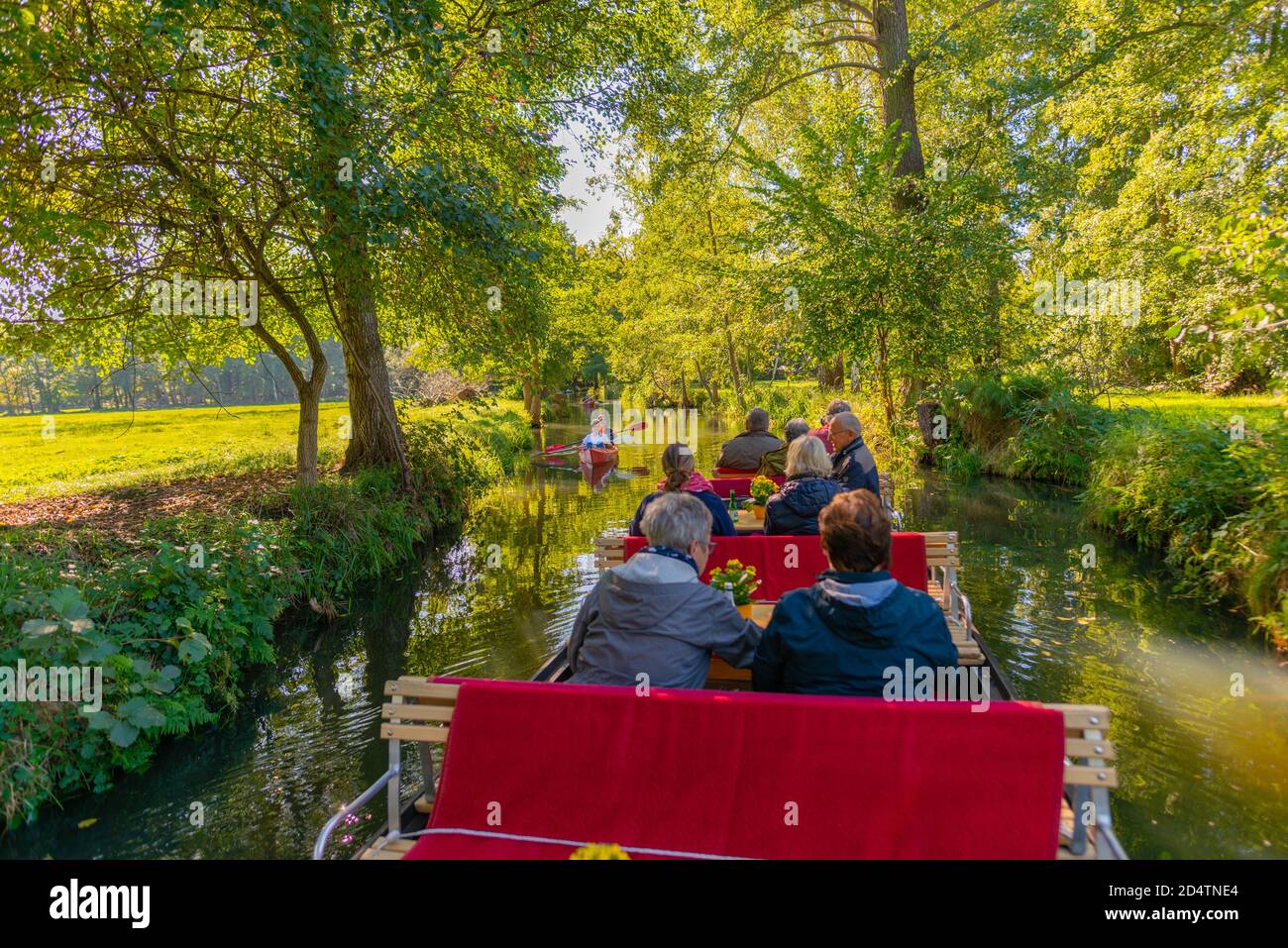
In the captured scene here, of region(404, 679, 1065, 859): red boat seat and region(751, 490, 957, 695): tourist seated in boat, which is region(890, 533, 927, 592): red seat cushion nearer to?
region(751, 490, 957, 695): tourist seated in boat

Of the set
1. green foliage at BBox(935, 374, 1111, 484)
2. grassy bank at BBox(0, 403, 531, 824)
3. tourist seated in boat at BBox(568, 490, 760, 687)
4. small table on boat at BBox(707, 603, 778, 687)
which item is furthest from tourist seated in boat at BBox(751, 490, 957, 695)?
green foliage at BBox(935, 374, 1111, 484)

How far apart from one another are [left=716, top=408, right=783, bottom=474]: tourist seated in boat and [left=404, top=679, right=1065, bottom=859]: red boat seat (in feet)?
24.0

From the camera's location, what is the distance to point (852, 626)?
9.78 ft

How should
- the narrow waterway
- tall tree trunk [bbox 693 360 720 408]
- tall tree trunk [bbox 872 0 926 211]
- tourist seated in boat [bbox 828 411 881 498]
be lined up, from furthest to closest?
tall tree trunk [bbox 693 360 720 408], tall tree trunk [bbox 872 0 926 211], tourist seated in boat [bbox 828 411 881 498], the narrow waterway

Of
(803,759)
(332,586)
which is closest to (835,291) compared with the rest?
(332,586)

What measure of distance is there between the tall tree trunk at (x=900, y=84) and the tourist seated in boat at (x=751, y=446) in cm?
981

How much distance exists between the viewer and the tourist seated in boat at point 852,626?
2.94m

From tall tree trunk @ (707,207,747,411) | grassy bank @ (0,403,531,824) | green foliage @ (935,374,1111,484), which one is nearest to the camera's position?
grassy bank @ (0,403,531,824)

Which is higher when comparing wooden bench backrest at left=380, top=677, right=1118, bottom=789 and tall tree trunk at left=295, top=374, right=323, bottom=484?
tall tree trunk at left=295, top=374, right=323, bottom=484

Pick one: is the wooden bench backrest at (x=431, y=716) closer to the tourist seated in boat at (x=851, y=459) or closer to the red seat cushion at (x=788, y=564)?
the red seat cushion at (x=788, y=564)

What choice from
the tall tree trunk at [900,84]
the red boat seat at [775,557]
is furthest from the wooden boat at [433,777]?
the tall tree trunk at [900,84]

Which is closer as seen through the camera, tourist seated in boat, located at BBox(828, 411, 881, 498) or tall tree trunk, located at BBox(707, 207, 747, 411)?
tourist seated in boat, located at BBox(828, 411, 881, 498)

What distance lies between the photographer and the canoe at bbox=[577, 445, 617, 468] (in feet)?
68.0
